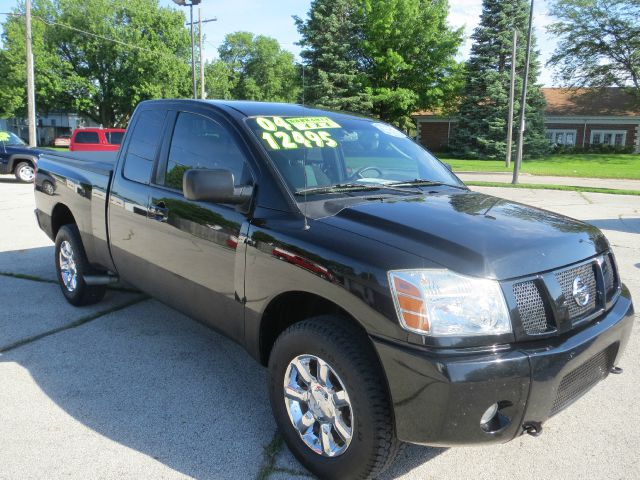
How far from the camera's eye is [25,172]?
16.3m

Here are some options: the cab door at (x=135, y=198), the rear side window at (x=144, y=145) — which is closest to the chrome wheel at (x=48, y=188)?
the cab door at (x=135, y=198)

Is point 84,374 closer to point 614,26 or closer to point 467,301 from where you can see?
point 467,301

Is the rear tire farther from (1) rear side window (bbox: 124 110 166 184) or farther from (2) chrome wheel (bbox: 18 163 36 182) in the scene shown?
(2) chrome wheel (bbox: 18 163 36 182)

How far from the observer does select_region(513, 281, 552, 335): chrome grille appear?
2.22 m

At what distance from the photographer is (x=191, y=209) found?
3.30m

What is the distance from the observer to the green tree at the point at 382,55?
39406 millimetres

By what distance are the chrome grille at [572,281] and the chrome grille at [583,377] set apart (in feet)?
0.72

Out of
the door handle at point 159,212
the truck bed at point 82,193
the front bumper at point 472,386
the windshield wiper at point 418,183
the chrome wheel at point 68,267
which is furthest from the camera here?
the chrome wheel at point 68,267

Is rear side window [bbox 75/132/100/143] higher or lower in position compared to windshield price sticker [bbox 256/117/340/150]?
lower

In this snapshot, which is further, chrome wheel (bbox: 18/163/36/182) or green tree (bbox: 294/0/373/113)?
green tree (bbox: 294/0/373/113)

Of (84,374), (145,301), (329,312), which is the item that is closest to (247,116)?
(329,312)

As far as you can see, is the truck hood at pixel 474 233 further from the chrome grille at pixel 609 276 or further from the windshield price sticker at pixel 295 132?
the windshield price sticker at pixel 295 132

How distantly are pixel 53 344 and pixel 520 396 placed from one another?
11.4ft

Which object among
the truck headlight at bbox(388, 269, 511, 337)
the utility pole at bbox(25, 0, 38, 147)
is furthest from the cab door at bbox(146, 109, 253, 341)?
the utility pole at bbox(25, 0, 38, 147)
